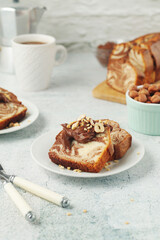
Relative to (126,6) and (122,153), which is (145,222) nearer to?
(122,153)

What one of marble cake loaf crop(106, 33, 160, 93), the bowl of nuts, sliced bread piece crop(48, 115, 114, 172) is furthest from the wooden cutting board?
sliced bread piece crop(48, 115, 114, 172)

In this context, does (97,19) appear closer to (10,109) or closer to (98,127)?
(10,109)

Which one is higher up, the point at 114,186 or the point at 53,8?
the point at 53,8

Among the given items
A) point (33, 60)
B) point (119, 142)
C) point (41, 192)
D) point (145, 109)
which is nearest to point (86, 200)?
point (41, 192)

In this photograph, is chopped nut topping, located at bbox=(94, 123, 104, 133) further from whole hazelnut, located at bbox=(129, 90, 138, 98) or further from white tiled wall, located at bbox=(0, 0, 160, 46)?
white tiled wall, located at bbox=(0, 0, 160, 46)

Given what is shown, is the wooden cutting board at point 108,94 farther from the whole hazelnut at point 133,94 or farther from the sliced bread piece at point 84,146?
the sliced bread piece at point 84,146

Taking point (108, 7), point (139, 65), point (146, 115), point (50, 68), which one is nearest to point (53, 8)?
point (108, 7)
